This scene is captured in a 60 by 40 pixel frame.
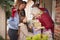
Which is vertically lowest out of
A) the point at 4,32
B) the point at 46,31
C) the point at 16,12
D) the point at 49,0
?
the point at 4,32

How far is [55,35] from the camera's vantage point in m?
1.85

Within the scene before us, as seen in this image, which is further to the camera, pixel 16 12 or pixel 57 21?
pixel 16 12

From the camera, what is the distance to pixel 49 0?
2.13 metres

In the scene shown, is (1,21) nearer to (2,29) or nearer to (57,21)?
(2,29)

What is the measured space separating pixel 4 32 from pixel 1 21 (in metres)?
0.23

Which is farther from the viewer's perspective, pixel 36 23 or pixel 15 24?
pixel 15 24

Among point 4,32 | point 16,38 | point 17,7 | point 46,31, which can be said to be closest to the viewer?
point 46,31

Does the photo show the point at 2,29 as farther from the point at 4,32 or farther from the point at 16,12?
the point at 16,12

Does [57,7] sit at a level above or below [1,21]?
above

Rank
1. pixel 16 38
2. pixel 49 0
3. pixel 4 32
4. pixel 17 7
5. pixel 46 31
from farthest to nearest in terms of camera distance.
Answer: pixel 4 32
pixel 16 38
pixel 17 7
pixel 49 0
pixel 46 31

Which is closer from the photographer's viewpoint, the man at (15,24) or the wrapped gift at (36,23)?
the wrapped gift at (36,23)

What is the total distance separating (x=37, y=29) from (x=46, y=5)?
1.41ft

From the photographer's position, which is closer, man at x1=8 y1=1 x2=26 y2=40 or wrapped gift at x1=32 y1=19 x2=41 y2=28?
wrapped gift at x1=32 y1=19 x2=41 y2=28

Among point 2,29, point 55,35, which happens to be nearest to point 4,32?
point 2,29
